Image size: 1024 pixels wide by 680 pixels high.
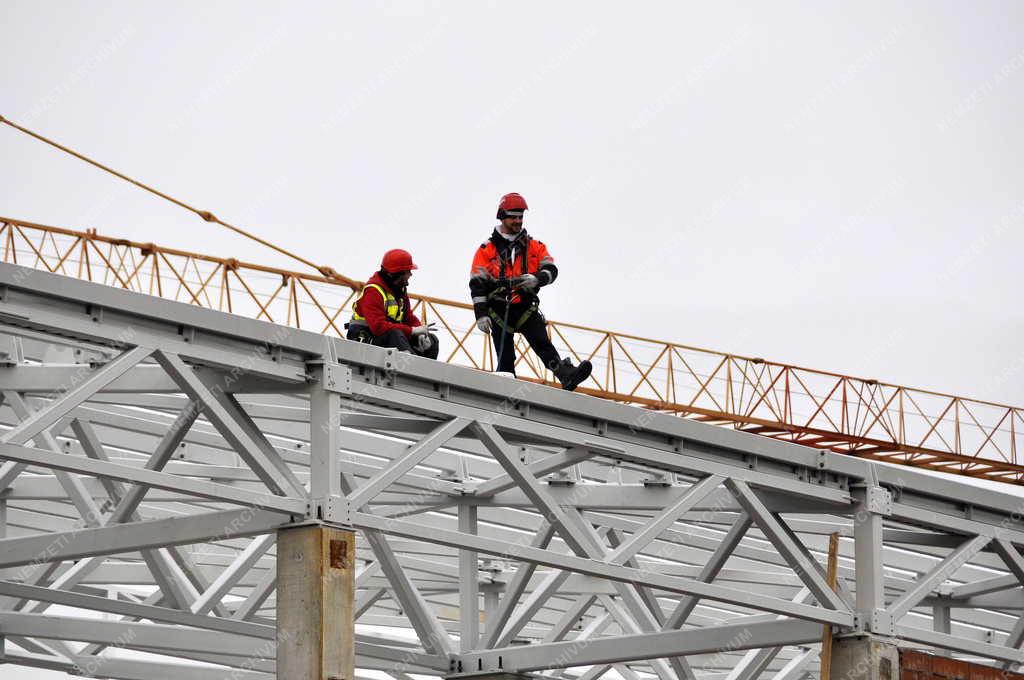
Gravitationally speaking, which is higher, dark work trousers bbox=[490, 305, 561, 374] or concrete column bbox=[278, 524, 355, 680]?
dark work trousers bbox=[490, 305, 561, 374]

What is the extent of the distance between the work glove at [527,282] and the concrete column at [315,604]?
463 centimetres

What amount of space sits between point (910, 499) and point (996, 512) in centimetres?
126

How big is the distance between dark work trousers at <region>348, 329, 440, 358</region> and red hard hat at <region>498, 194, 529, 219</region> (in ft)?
5.61

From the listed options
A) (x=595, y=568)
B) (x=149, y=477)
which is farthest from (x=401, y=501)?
(x=149, y=477)

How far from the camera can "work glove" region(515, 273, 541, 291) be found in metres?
17.8

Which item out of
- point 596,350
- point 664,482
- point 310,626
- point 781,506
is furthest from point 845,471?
point 596,350

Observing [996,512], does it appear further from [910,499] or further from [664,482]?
[664,482]

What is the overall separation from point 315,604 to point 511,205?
5818 millimetres

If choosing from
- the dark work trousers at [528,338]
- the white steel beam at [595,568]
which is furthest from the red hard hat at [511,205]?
the white steel beam at [595,568]

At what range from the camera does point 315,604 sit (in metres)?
13.6

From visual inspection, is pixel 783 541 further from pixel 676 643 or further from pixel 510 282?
pixel 510 282

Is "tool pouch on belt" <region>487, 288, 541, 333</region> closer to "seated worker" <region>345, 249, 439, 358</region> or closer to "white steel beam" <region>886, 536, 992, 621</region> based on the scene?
"seated worker" <region>345, 249, 439, 358</region>

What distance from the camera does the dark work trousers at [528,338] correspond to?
59.6 feet

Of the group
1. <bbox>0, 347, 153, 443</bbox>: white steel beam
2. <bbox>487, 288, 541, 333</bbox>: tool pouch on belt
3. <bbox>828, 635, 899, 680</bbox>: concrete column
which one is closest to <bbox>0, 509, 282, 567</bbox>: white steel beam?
<bbox>0, 347, 153, 443</bbox>: white steel beam
